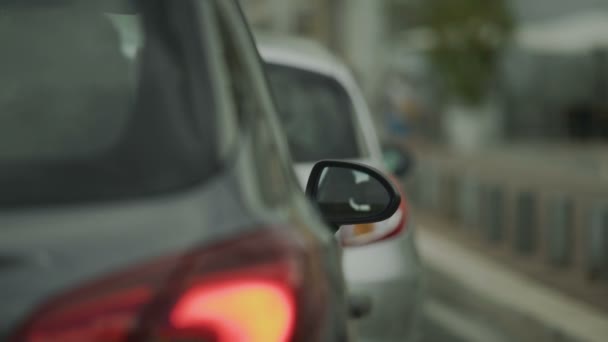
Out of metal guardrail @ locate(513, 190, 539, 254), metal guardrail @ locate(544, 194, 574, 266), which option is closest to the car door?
metal guardrail @ locate(544, 194, 574, 266)

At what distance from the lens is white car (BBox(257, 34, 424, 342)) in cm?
455

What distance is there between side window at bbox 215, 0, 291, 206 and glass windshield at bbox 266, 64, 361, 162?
260cm

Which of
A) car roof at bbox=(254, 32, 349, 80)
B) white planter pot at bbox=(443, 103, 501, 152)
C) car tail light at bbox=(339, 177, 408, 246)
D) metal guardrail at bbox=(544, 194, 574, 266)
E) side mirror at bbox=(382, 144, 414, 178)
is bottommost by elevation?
white planter pot at bbox=(443, 103, 501, 152)

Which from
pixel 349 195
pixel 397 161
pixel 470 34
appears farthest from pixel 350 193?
pixel 470 34

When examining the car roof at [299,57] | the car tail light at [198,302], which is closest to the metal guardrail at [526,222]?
the car roof at [299,57]

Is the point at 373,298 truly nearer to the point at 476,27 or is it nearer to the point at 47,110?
the point at 47,110

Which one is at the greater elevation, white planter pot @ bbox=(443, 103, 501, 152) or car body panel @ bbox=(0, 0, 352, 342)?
car body panel @ bbox=(0, 0, 352, 342)

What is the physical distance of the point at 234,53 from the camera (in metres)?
2.19

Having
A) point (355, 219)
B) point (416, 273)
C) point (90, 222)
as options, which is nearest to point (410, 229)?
point (416, 273)

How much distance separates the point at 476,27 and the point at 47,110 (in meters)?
27.9

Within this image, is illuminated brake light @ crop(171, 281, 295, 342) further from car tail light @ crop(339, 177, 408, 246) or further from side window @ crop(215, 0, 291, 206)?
car tail light @ crop(339, 177, 408, 246)

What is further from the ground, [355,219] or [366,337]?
[355,219]

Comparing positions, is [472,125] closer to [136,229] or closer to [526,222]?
[526,222]

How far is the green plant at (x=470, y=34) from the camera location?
29.5 meters
